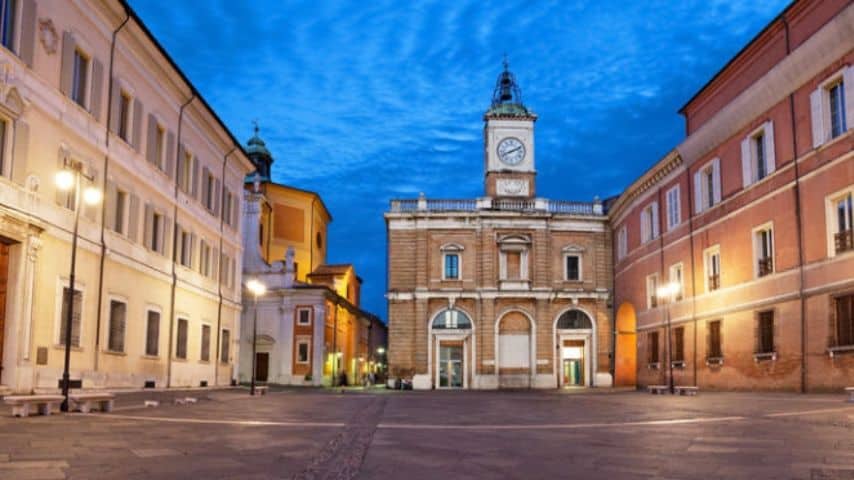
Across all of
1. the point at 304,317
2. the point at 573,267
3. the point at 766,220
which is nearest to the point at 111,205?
the point at 766,220

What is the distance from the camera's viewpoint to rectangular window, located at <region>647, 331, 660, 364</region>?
4038 centimetres

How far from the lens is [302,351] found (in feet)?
177

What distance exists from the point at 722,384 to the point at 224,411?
2077cm

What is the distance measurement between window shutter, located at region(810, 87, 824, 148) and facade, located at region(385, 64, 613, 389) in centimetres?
2866

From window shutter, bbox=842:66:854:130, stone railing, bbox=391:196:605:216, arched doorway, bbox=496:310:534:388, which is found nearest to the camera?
window shutter, bbox=842:66:854:130

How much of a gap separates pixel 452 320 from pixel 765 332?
86.1 feet

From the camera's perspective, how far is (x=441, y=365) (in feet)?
172

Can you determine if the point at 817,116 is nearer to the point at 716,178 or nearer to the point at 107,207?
the point at 716,178

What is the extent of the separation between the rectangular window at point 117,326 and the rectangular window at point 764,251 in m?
20.5

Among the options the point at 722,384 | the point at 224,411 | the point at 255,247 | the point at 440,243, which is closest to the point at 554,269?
the point at 440,243

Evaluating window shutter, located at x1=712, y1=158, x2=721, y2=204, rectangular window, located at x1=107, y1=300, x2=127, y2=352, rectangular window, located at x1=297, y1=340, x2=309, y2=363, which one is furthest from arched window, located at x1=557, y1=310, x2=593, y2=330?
rectangular window, located at x1=107, y1=300, x2=127, y2=352

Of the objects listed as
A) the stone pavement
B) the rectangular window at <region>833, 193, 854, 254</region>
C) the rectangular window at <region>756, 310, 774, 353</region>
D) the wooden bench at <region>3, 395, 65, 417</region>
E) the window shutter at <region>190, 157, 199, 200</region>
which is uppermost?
the window shutter at <region>190, 157, 199, 200</region>

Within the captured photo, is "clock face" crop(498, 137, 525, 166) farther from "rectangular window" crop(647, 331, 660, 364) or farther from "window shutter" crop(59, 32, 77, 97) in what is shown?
"window shutter" crop(59, 32, 77, 97)

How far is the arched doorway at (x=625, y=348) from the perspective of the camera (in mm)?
48938
